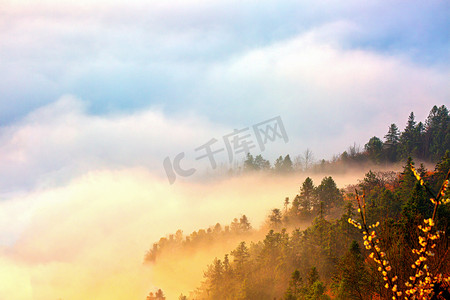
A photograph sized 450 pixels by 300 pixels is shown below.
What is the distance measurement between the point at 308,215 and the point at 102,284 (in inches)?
4259

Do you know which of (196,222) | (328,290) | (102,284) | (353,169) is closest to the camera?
(328,290)

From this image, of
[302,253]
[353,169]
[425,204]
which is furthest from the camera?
[353,169]

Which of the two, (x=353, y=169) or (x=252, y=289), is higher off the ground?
(x=353, y=169)

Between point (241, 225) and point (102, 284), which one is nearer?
point (241, 225)

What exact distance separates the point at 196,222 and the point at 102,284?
44.3 meters

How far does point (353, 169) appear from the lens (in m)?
120

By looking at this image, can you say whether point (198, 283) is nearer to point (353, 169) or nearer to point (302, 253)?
point (302, 253)

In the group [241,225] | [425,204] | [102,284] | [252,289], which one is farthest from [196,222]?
[425,204]

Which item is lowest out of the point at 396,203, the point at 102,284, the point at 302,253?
the point at 102,284

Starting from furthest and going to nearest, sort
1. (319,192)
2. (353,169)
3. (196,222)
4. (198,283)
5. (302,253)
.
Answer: (196,222), (353,169), (198,283), (319,192), (302,253)

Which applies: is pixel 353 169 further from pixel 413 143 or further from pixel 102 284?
pixel 102 284

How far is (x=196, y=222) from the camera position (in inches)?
6560

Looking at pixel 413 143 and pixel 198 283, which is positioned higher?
pixel 413 143

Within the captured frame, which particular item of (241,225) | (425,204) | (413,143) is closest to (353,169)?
(413,143)
